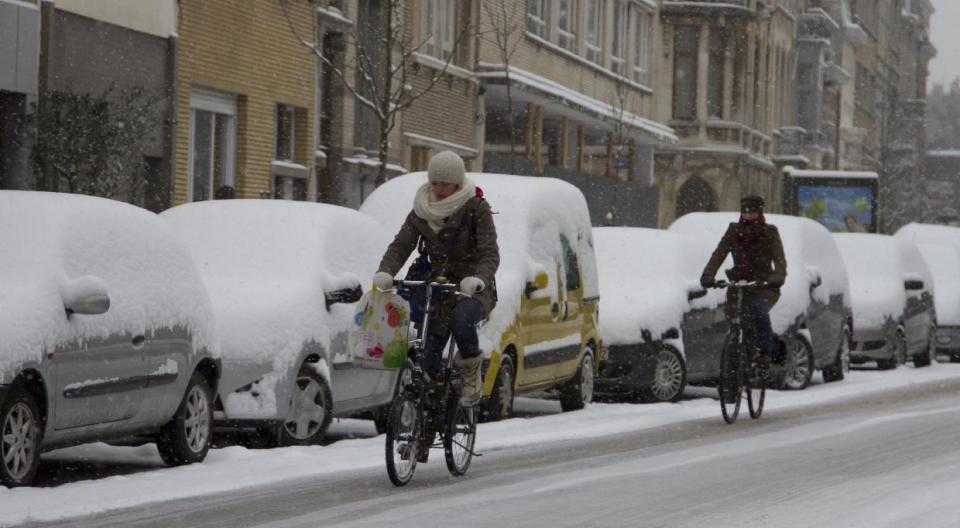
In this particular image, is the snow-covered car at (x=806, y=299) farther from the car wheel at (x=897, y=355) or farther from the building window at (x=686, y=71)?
the building window at (x=686, y=71)

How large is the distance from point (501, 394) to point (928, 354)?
1501 centimetres

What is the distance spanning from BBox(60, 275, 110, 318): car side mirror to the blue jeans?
7.89 metres

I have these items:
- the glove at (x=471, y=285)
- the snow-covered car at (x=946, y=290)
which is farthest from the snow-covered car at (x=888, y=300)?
the glove at (x=471, y=285)

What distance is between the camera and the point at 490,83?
40.2 metres

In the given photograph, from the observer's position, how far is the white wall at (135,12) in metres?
25.1

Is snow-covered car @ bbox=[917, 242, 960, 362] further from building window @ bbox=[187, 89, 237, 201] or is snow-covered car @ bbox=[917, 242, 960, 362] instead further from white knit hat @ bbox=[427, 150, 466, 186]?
white knit hat @ bbox=[427, 150, 466, 186]

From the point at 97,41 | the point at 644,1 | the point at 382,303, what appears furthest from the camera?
the point at 644,1

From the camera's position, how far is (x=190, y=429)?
13.5 meters

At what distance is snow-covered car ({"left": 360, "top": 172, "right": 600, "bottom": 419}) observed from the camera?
1731cm

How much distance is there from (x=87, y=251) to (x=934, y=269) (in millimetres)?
23640

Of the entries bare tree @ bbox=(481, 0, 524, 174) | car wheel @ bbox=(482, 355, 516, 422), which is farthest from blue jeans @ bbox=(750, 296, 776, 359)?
bare tree @ bbox=(481, 0, 524, 174)

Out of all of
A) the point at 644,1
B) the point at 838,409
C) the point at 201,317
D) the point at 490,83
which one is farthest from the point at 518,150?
the point at 201,317

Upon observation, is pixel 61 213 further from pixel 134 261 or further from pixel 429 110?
pixel 429 110

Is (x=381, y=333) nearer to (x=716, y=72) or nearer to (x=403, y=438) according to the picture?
(x=403, y=438)
